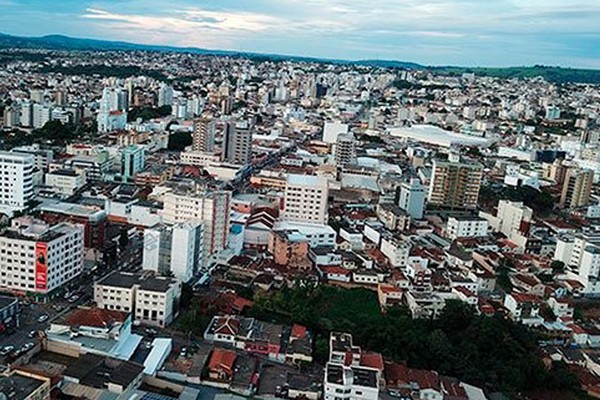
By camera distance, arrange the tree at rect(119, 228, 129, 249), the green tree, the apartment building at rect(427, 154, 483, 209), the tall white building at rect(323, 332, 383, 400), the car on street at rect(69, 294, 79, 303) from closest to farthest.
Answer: the tall white building at rect(323, 332, 383, 400) < the car on street at rect(69, 294, 79, 303) < the tree at rect(119, 228, 129, 249) < the apartment building at rect(427, 154, 483, 209) < the green tree

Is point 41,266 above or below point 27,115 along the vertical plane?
below

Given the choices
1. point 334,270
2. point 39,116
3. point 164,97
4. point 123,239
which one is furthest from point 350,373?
point 164,97

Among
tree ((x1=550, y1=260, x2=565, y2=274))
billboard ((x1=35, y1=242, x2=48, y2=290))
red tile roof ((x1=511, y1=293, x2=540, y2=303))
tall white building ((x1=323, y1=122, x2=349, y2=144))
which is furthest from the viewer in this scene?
tall white building ((x1=323, y1=122, x2=349, y2=144))

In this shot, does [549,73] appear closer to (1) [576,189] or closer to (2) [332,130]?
(2) [332,130]

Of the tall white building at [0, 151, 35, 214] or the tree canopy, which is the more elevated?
the tall white building at [0, 151, 35, 214]

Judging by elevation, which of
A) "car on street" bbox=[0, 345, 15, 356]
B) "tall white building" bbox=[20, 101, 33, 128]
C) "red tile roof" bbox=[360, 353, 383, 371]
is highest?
"tall white building" bbox=[20, 101, 33, 128]

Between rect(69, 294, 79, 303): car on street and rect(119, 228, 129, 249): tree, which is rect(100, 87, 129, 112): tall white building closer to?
rect(119, 228, 129, 249): tree

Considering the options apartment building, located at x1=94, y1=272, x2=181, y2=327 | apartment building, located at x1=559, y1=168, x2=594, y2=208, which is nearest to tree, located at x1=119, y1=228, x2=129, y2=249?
apartment building, located at x1=94, y1=272, x2=181, y2=327

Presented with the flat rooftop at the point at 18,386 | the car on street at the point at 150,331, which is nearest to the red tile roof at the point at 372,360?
the car on street at the point at 150,331
